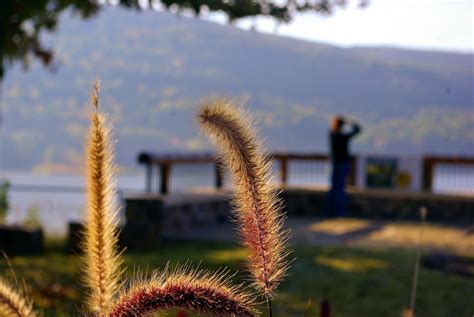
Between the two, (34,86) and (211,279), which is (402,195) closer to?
(211,279)

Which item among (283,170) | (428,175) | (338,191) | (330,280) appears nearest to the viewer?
(330,280)

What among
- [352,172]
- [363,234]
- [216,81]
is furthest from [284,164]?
[216,81]

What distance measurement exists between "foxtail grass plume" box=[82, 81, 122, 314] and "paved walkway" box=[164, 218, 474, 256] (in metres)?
11.7

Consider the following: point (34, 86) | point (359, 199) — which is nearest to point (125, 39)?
point (34, 86)

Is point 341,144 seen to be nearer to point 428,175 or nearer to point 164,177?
point 164,177

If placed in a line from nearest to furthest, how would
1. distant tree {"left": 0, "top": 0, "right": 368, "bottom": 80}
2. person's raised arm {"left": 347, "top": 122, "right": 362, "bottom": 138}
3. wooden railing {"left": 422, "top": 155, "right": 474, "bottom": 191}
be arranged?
distant tree {"left": 0, "top": 0, "right": 368, "bottom": 80}
person's raised arm {"left": 347, "top": 122, "right": 362, "bottom": 138}
wooden railing {"left": 422, "top": 155, "right": 474, "bottom": 191}

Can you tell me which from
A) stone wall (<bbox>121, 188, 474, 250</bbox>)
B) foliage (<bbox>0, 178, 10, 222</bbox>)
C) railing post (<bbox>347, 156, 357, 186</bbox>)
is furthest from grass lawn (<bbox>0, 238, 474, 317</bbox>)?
railing post (<bbox>347, 156, 357, 186</bbox>)

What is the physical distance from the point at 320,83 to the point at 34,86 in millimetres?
40423

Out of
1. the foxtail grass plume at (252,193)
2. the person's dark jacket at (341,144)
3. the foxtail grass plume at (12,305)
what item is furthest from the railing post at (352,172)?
the foxtail grass plume at (252,193)

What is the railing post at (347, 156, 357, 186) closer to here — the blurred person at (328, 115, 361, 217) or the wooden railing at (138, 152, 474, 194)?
the wooden railing at (138, 152, 474, 194)

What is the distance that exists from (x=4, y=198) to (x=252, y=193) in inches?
567

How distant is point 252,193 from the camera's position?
1.42 m

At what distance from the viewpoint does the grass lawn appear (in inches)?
364

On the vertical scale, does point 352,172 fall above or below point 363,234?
above
